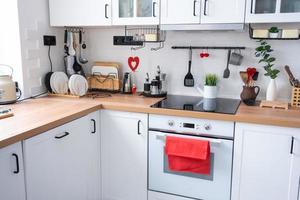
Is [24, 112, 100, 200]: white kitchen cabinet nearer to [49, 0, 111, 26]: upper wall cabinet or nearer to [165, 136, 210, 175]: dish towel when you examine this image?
[165, 136, 210, 175]: dish towel

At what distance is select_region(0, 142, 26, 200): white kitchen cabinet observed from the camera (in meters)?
1.39

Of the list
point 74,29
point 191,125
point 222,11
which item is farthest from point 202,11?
point 74,29

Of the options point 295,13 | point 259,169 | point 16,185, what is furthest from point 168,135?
point 295,13

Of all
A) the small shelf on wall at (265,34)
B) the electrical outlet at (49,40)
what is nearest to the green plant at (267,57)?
the small shelf on wall at (265,34)

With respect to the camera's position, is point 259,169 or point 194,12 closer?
point 259,169

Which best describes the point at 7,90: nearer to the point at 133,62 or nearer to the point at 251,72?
the point at 133,62

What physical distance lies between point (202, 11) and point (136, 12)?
0.51 metres

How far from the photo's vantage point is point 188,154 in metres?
1.91

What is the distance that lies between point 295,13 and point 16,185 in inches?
75.3

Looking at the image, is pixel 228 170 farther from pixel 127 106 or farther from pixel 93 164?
pixel 93 164

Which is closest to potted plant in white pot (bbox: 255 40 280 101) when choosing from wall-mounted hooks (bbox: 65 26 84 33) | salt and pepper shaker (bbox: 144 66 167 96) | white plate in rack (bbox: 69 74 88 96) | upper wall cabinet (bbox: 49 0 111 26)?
salt and pepper shaker (bbox: 144 66 167 96)

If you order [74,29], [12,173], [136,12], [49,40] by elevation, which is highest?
[136,12]

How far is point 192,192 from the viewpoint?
2041mm

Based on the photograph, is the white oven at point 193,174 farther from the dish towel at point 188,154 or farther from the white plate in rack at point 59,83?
the white plate in rack at point 59,83
